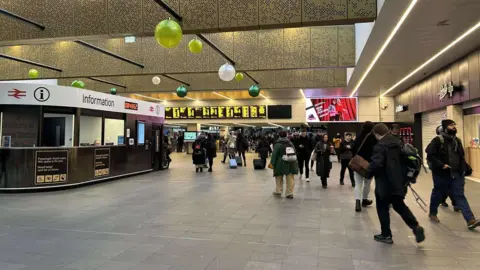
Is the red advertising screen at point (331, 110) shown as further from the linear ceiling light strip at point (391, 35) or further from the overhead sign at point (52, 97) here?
the overhead sign at point (52, 97)

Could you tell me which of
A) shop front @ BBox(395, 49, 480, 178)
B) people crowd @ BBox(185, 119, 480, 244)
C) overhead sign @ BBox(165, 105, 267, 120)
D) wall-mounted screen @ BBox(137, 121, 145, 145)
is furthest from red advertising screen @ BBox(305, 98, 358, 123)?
people crowd @ BBox(185, 119, 480, 244)

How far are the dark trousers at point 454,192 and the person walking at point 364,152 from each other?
3.21 feet

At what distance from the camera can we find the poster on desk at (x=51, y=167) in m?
7.85

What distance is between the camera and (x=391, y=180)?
12.5ft

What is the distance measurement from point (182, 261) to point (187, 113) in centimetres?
1833

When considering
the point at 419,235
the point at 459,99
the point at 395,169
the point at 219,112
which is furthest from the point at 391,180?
the point at 219,112

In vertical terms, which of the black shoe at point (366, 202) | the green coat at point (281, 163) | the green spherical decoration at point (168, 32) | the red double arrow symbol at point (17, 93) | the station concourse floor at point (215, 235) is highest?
the green spherical decoration at point (168, 32)

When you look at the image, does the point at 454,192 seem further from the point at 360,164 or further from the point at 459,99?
the point at 459,99

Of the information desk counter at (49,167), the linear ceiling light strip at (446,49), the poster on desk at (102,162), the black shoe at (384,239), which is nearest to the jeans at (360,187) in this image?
the black shoe at (384,239)

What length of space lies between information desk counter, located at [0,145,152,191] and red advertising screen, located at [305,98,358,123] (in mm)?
13633

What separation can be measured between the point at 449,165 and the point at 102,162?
334 inches

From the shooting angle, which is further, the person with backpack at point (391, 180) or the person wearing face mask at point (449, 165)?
the person wearing face mask at point (449, 165)

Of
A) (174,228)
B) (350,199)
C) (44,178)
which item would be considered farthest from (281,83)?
(174,228)

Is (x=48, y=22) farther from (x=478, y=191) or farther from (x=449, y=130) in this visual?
(x=478, y=191)
